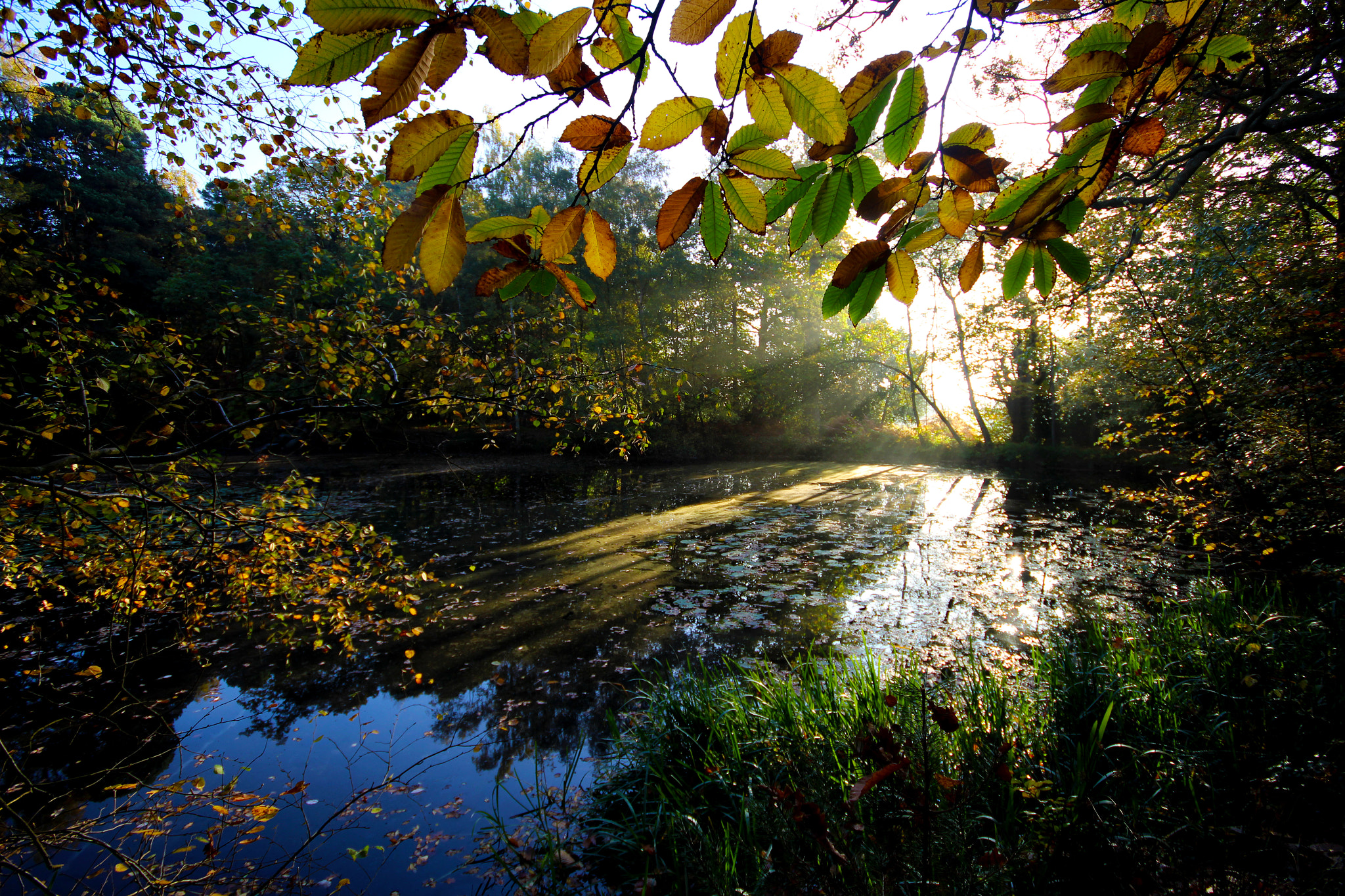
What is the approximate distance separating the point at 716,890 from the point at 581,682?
2.44 m

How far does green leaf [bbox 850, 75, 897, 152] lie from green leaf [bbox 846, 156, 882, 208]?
0.02m

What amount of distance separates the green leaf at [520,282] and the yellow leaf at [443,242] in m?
0.20

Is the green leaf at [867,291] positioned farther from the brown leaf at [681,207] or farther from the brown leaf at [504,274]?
the brown leaf at [504,274]

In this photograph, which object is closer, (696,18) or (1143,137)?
(696,18)

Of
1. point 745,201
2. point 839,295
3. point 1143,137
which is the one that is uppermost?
point 1143,137

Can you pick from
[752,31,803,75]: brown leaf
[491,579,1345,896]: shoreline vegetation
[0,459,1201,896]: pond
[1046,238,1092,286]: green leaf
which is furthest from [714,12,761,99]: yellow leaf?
[0,459,1201,896]: pond

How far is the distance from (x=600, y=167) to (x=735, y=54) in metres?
0.19

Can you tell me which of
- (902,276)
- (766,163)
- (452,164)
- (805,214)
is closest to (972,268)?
(902,276)

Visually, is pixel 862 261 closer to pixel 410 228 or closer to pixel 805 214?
pixel 805 214

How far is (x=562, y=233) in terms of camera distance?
0.59 m

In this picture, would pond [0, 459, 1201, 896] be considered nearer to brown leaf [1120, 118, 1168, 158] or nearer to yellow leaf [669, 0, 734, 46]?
yellow leaf [669, 0, 734, 46]

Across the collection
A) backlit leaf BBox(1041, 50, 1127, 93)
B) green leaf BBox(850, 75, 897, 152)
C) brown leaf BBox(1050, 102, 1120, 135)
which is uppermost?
backlit leaf BBox(1041, 50, 1127, 93)

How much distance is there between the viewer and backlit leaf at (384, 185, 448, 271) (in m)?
0.45

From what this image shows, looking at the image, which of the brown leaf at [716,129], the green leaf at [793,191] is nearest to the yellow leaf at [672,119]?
the brown leaf at [716,129]
